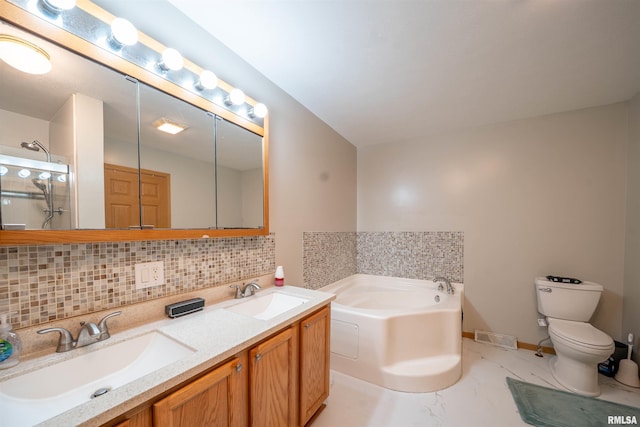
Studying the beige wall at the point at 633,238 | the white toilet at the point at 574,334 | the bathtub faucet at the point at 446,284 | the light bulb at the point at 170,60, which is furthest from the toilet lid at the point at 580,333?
the light bulb at the point at 170,60

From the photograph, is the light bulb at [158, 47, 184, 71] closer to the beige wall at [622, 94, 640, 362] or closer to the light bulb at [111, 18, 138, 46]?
the light bulb at [111, 18, 138, 46]

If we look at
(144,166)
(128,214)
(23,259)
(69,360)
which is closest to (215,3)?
(144,166)

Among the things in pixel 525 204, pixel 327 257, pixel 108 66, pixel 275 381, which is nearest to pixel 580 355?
pixel 525 204

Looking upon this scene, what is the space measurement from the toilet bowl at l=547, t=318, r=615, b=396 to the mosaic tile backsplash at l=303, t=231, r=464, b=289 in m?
0.92

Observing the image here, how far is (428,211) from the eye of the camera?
2.90 metres

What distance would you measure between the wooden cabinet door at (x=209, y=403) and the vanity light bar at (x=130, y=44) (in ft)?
4.46

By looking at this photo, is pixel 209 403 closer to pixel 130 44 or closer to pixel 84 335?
pixel 84 335

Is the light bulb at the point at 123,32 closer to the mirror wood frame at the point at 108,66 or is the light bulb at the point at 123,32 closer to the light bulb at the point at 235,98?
the mirror wood frame at the point at 108,66

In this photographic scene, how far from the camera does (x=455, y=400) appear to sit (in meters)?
1.73

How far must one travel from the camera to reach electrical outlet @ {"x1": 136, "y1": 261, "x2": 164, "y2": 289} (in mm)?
1102

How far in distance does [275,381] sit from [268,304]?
53 cm

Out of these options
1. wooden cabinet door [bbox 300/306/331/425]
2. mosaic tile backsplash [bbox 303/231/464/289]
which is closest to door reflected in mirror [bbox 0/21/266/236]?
wooden cabinet door [bbox 300/306/331/425]

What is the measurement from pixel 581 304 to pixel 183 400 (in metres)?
3.04

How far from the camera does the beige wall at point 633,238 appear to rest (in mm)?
1937
